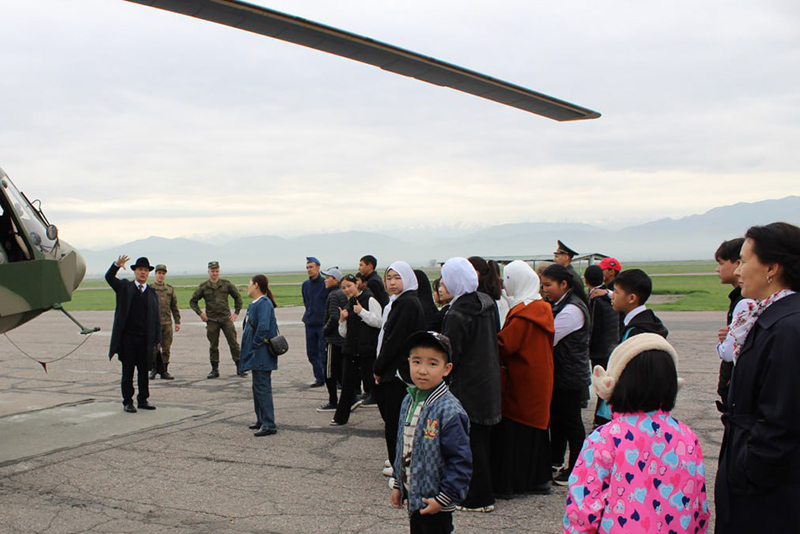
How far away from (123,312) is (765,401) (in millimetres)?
7915

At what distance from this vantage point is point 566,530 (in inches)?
105

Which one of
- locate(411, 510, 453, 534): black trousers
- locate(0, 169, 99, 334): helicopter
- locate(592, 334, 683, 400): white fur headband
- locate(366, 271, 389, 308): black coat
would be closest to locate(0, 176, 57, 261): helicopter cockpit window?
locate(0, 169, 99, 334): helicopter

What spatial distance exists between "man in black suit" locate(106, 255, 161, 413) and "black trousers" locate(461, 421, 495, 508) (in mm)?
5386

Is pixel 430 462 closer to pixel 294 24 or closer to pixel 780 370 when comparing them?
pixel 780 370

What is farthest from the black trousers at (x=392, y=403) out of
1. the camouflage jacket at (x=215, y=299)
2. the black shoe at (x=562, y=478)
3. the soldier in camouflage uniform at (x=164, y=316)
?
the soldier in camouflage uniform at (x=164, y=316)

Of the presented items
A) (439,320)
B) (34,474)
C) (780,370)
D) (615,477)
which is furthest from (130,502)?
(780,370)

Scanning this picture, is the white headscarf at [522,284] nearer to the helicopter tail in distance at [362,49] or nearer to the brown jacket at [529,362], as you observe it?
the brown jacket at [529,362]

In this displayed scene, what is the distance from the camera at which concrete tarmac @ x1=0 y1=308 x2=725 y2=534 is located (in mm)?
4910

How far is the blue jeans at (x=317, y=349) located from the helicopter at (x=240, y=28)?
357 centimetres

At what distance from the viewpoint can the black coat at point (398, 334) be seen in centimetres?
596

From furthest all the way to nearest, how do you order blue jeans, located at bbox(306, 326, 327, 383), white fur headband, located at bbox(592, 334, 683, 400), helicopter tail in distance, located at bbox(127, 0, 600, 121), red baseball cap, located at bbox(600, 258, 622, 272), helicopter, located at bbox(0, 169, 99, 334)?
1. blue jeans, located at bbox(306, 326, 327, 383)
2. red baseball cap, located at bbox(600, 258, 622, 272)
3. helicopter, located at bbox(0, 169, 99, 334)
4. helicopter tail in distance, located at bbox(127, 0, 600, 121)
5. white fur headband, located at bbox(592, 334, 683, 400)

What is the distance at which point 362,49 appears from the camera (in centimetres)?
445

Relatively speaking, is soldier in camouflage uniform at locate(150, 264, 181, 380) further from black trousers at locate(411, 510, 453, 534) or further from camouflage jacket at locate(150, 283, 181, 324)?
black trousers at locate(411, 510, 453, 534)

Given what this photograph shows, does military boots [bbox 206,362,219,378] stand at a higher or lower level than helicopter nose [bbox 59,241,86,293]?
lower
